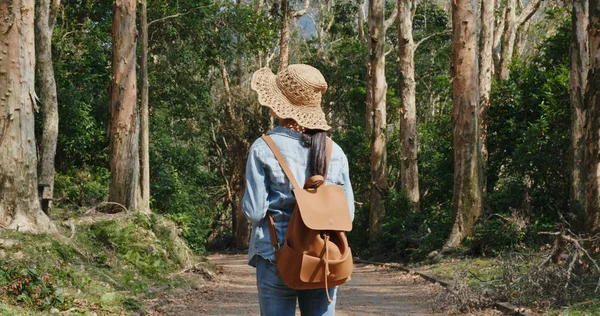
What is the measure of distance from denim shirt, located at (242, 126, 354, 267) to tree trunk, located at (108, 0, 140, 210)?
1302cm

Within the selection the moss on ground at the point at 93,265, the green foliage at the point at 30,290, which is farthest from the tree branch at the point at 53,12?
the green foliage at the point at 30,290

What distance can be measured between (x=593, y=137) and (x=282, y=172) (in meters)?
7.30

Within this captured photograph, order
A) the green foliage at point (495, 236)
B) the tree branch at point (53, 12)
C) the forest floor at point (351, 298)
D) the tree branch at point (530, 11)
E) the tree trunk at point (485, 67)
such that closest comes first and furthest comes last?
the forest floor at point (351, 298) < the green foliage at point (495, 236) < the tree trunk at point (485, 67) < the tree branch at point (53, 12) < the tree branch at point (530, 11)

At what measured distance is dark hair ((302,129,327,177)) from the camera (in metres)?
4.09

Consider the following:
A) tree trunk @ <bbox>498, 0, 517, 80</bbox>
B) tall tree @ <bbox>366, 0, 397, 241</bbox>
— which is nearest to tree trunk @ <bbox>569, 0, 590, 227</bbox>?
tall tree @ <bbox>366, 0, 397, 241</bbox>

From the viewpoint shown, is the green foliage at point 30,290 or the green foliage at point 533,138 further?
the green foliage at point 533,138

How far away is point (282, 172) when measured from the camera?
402 centimetres

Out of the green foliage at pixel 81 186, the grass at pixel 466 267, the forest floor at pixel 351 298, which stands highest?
the green foliage at pixel 81 186

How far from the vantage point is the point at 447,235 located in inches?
731

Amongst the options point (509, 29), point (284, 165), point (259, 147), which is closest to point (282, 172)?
point (284, 165)

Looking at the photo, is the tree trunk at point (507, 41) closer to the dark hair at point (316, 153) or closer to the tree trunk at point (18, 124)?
the tree trunk at point (18, 124)

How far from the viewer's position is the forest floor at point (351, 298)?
34.8 feet

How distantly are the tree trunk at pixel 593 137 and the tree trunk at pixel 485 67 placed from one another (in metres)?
10.2

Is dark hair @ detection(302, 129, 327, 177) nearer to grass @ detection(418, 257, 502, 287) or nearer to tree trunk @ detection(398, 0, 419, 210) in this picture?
grass @ detection(418, 257, 502, 287)
